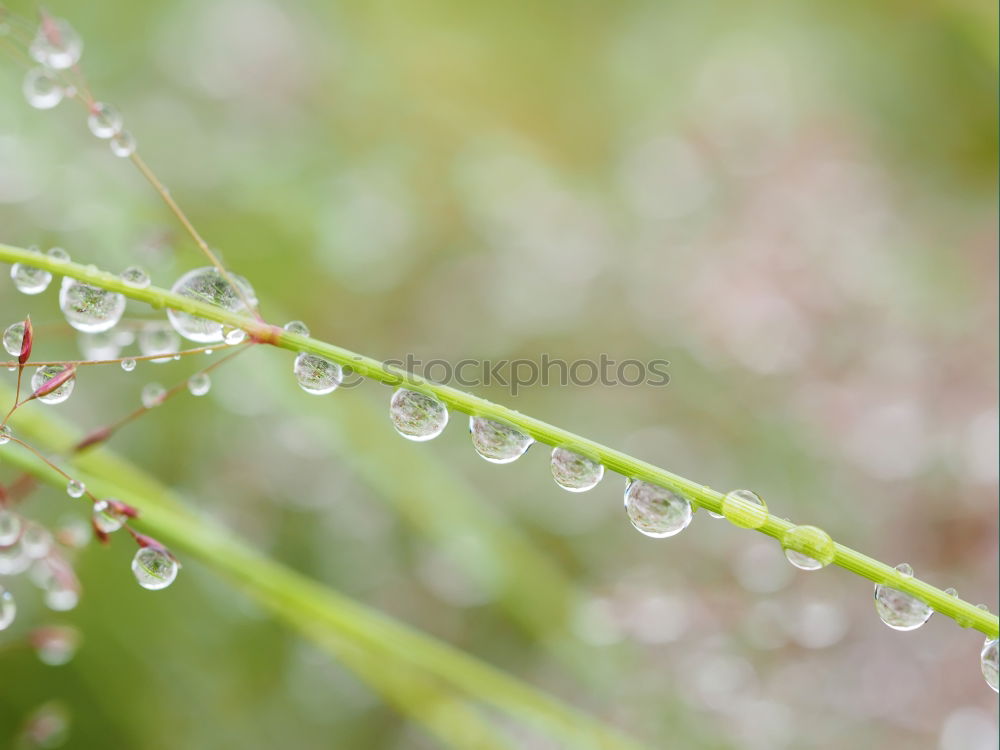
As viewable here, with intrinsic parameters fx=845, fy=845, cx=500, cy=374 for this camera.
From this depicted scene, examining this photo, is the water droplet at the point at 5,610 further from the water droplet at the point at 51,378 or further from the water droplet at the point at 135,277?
the water droplet at the point at 135,277

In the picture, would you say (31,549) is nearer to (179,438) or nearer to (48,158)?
(179,438)

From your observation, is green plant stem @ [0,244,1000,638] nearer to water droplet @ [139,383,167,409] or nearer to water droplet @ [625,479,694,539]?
water droplet @ [625,479,694,539]

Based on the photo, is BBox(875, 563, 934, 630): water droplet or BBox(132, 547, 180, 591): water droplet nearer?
BBox(875, 563, 934, 630): water droplet

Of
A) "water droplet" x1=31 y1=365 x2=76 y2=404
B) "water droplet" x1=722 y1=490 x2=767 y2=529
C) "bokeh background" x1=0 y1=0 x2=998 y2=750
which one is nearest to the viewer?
"water droplet" x1=722 y1=490 x2=767 y2=529

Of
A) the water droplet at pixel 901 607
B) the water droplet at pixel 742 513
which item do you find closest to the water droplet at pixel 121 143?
the water droplet at pixel 742 513

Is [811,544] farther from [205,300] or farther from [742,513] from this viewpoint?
[205,300]

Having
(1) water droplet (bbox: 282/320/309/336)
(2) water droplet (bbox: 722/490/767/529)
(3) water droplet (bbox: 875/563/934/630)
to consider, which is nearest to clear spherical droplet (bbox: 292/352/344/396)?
(1) water droplet (bbox: 282/320/309/336)

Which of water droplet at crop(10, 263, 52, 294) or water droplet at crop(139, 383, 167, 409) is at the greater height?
water droplet at crop(10, 263, 52, 294)
